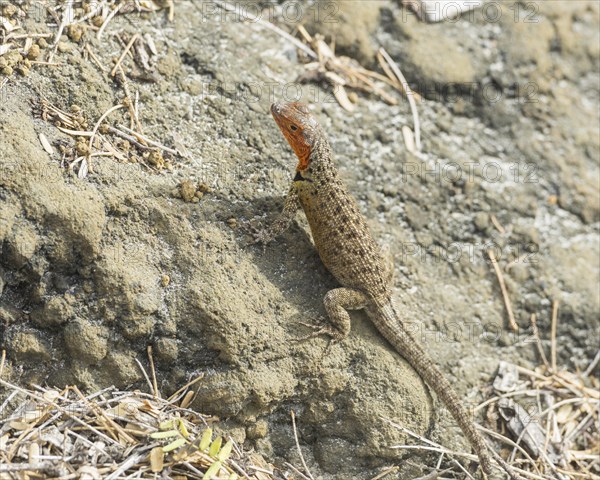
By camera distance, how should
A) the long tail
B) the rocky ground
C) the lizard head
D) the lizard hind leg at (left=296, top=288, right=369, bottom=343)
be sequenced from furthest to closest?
the lizard head → the long tail → the lizard hind leg at (left=296, top=288, right=369, bottom=343) → the rocky ground

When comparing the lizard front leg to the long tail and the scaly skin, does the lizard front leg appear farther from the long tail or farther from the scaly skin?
the long tail

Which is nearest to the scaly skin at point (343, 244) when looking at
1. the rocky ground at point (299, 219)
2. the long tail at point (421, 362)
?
the long tail at point (421, 362)

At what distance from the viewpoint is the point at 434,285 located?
245 inches

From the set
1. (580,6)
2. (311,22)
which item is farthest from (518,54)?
(311,22)

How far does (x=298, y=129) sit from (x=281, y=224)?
0.84 meters

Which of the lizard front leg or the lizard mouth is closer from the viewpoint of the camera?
the lizard front leg

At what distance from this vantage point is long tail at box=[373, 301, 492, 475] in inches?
214

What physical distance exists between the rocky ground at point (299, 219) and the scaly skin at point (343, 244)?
16 cm

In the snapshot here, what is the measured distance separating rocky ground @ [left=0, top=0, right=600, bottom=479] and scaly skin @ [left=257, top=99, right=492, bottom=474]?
0.53 feet

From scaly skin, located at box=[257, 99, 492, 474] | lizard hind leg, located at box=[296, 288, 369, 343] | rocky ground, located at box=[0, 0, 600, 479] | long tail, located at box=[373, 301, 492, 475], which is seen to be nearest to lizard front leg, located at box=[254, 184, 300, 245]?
scaly skin, located at box=[257, 99, 492, 474]

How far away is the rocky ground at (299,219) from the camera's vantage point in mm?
4742

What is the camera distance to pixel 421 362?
18.1ft

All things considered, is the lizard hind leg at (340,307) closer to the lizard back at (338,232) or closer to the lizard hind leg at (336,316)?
the lizard hind leg at (336,316)

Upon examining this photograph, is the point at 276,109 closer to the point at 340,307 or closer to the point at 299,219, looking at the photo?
the point at 299,219
